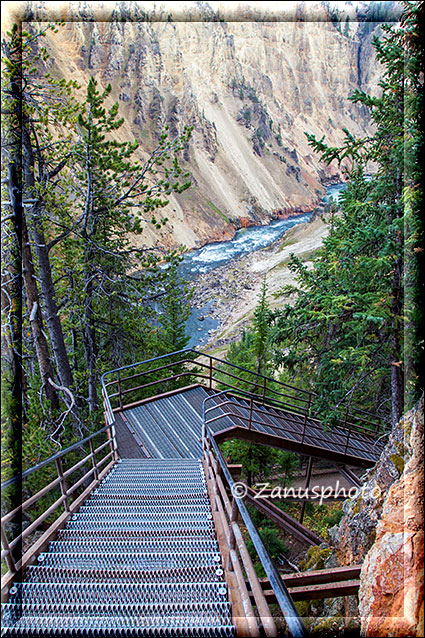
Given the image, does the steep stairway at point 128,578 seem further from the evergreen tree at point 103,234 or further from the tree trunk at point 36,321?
the evergreen tree at point 103,234

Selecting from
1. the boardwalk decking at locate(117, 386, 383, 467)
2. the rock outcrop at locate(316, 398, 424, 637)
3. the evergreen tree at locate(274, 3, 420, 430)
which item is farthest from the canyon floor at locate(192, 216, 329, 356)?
the rock outcrop at locate(316, 398, 424, 637)

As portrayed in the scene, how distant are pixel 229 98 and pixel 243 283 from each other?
212ft

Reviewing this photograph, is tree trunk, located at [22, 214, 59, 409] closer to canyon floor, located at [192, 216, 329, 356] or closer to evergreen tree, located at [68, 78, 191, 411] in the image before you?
evergreen tree, located at [68, 78, 191, 411]

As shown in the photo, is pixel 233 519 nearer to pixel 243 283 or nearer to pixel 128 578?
pixel 128 578

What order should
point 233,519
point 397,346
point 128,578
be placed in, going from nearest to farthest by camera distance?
point 233,519 < point 128,578 < point 397,346

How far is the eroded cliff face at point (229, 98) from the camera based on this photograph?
193ft

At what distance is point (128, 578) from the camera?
2467mm

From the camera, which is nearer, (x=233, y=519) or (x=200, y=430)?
(x=233, y=519)

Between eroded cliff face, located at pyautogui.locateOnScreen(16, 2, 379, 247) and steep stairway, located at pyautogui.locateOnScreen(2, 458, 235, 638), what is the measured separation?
144ft

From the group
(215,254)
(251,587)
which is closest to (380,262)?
(251,587)

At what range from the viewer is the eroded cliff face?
193 ft

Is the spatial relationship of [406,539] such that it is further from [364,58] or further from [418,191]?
[364,58]

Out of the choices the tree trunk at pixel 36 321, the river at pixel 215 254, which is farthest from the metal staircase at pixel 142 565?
the river at pixel 215 254

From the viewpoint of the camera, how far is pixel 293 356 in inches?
348
